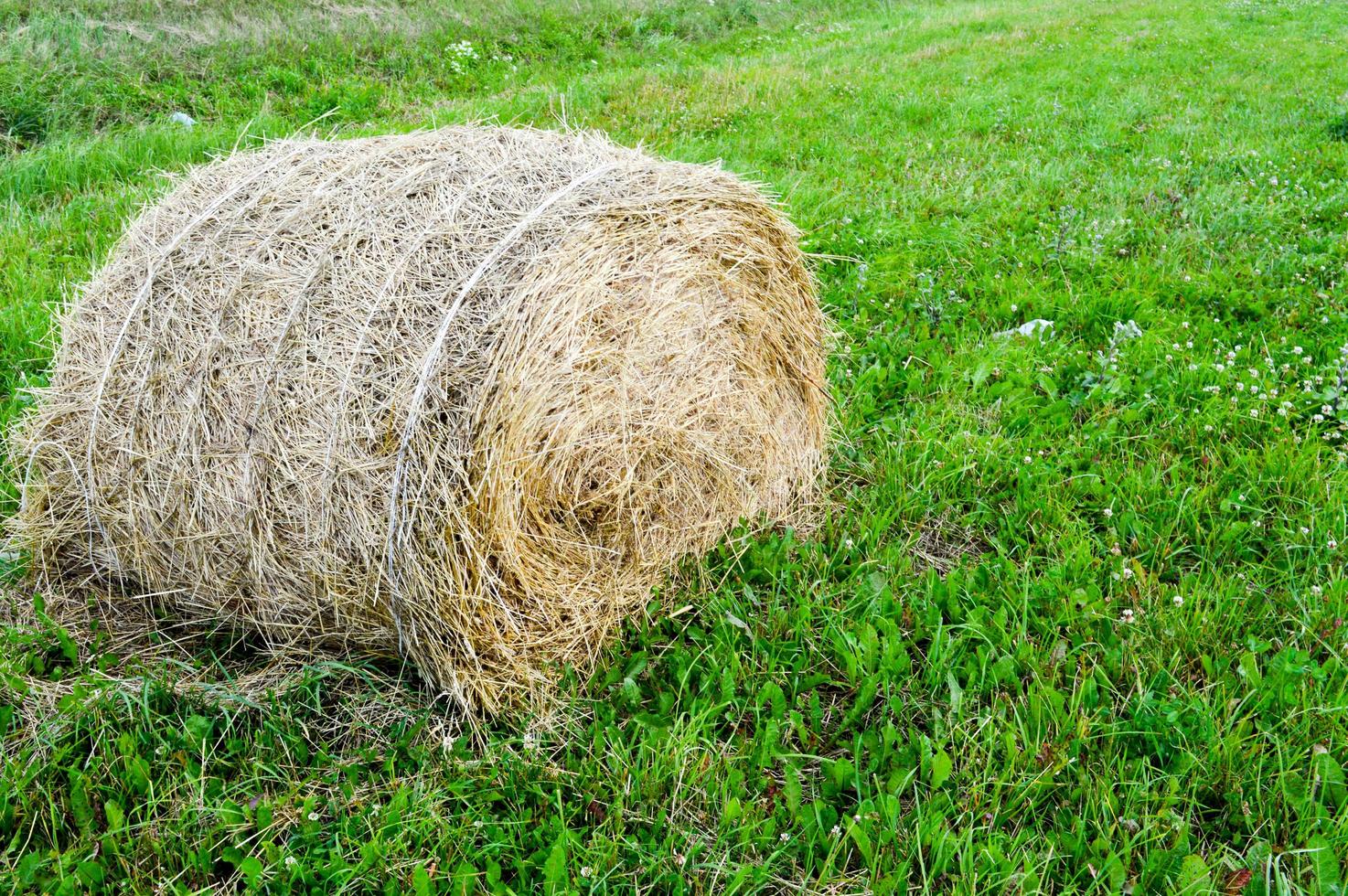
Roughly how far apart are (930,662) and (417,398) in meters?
1.92

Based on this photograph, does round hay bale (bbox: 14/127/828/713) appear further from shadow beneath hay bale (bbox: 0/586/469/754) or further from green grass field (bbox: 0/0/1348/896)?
green grass field (bbox: 0/0/1348/896)

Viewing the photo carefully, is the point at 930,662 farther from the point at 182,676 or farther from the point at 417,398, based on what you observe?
the point at 182,676

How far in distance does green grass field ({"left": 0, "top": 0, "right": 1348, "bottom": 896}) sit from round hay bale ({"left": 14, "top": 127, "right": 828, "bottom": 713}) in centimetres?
28

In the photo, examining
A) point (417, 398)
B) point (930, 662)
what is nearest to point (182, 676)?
point (417, 398)

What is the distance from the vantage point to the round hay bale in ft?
9.01

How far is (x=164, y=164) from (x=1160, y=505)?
8213 millimetres

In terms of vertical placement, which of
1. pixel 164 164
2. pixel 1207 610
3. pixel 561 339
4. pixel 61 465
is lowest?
pixel 1207 610

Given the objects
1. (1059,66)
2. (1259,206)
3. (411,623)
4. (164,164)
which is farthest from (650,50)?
(411,623)

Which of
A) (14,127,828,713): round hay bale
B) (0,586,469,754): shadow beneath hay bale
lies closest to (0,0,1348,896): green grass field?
(0,586,469,754): shadow beneath hay bale

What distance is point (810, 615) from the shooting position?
10.7 ft

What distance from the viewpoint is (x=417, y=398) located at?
268 centimetres

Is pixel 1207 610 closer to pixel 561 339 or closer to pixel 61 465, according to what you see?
pixel 561 339

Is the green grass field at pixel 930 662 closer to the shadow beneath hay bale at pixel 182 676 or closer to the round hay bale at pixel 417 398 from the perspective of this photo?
the shadow beneath hay bale at pixel 182 676

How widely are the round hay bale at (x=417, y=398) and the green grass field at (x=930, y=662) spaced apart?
0.91 ft
